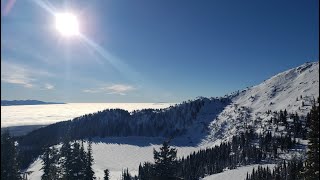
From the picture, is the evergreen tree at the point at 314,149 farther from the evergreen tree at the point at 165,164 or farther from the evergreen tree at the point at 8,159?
the evergreen tree at the point at 8,159

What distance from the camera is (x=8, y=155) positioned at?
4291 cm

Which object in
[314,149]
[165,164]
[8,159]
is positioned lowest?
[165,164]

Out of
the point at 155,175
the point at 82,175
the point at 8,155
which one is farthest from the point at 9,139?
the point at 155,175

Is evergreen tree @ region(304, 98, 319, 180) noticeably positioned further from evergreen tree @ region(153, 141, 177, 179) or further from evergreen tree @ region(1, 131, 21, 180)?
evergreen tree @ region(1, 131, 21, 180)

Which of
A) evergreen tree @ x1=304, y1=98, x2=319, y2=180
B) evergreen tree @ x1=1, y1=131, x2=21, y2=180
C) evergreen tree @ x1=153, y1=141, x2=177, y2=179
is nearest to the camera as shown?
evergreen tree @ x1=304, y1=98, x2=319, y2=180

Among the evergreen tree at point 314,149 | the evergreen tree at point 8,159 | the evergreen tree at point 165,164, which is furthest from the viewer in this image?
the evergreen tree at point 165,164

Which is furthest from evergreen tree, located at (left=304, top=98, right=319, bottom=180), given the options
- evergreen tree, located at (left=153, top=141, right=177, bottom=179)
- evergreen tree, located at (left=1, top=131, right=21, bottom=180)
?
→ evergreen tree, located at (left=1, top=131, right=21, bottom=180)

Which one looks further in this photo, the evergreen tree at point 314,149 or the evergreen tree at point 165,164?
the evergreen tree at point 165,164

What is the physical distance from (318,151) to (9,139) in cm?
3604

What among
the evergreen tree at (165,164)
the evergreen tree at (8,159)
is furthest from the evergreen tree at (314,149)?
the evergreen tree at (8,159)

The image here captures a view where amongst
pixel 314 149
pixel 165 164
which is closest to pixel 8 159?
pixel 165 164

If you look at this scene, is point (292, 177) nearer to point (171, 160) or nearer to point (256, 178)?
point (256, 178)

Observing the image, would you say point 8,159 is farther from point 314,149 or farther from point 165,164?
point 314,149

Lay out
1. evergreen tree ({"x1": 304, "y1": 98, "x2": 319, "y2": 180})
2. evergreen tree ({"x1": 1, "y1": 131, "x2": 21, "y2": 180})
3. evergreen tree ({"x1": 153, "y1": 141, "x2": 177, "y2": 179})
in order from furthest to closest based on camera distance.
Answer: evergreen tree ({"x1": 153, "y1": 141, "x2": 177, "y2": 179}), evergreen tree ({"x1": 1, "y1": 131, "x2": 21, "y2": 180}), evergreen tree ({"x1": 304, "y1": 98, "x2": 319, "y2": 180})
